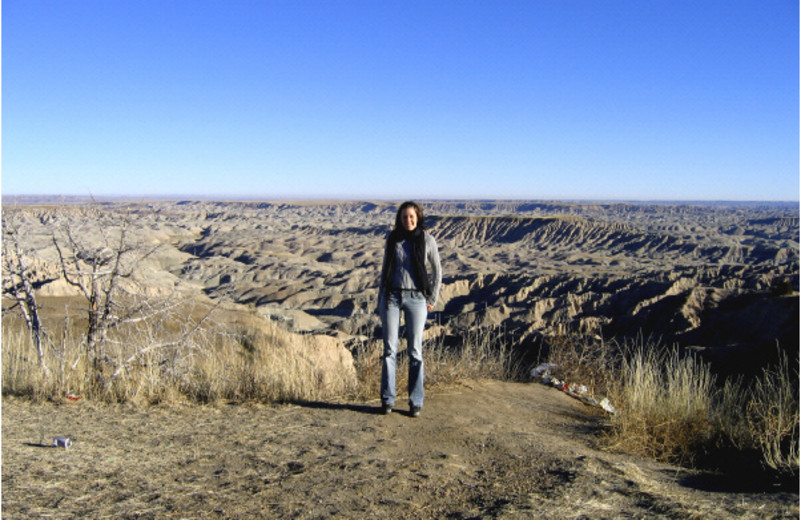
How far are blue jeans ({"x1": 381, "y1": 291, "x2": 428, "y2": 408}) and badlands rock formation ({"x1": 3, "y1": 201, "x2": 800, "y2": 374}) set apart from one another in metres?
2.40

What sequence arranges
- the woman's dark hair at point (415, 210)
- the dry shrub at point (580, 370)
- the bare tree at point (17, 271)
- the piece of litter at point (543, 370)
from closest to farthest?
the woman's dark hair at point (415, 210) → the bare tree at point (17, 271) → the dry shrub at point (580, 370) → the piece of litter at point (543, 370)

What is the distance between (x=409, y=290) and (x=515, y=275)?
40.0 m

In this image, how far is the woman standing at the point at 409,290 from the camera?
4.52 m

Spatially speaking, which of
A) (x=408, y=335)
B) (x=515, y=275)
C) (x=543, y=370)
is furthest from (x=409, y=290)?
(x=515, y=275)

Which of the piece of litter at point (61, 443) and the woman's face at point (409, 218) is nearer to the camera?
the piece of litter at point (61, 443)

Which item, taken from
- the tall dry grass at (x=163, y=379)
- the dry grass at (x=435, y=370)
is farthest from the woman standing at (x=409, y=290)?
the tall dry grass at (x=163, y=379)

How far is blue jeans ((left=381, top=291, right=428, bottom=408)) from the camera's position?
4551 mm

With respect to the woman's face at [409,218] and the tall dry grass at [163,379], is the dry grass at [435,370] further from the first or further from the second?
the woman's face at [409,218]

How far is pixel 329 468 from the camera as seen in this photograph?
11.2 feet

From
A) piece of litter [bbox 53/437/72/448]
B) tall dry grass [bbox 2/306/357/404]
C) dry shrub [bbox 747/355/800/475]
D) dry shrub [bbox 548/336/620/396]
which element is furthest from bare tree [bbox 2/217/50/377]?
dry shrub [bbox 747/355/800/475]

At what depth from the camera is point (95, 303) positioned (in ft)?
17.4

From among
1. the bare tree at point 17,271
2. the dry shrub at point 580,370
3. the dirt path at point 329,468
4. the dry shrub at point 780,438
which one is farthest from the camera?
the dry shrub at point 580,370

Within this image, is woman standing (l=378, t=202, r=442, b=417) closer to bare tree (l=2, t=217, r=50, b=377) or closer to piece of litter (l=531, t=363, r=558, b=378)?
piece of litter (l=531, t=363, r=558, b=378)

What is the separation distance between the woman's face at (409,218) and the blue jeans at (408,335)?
1.68 ft
